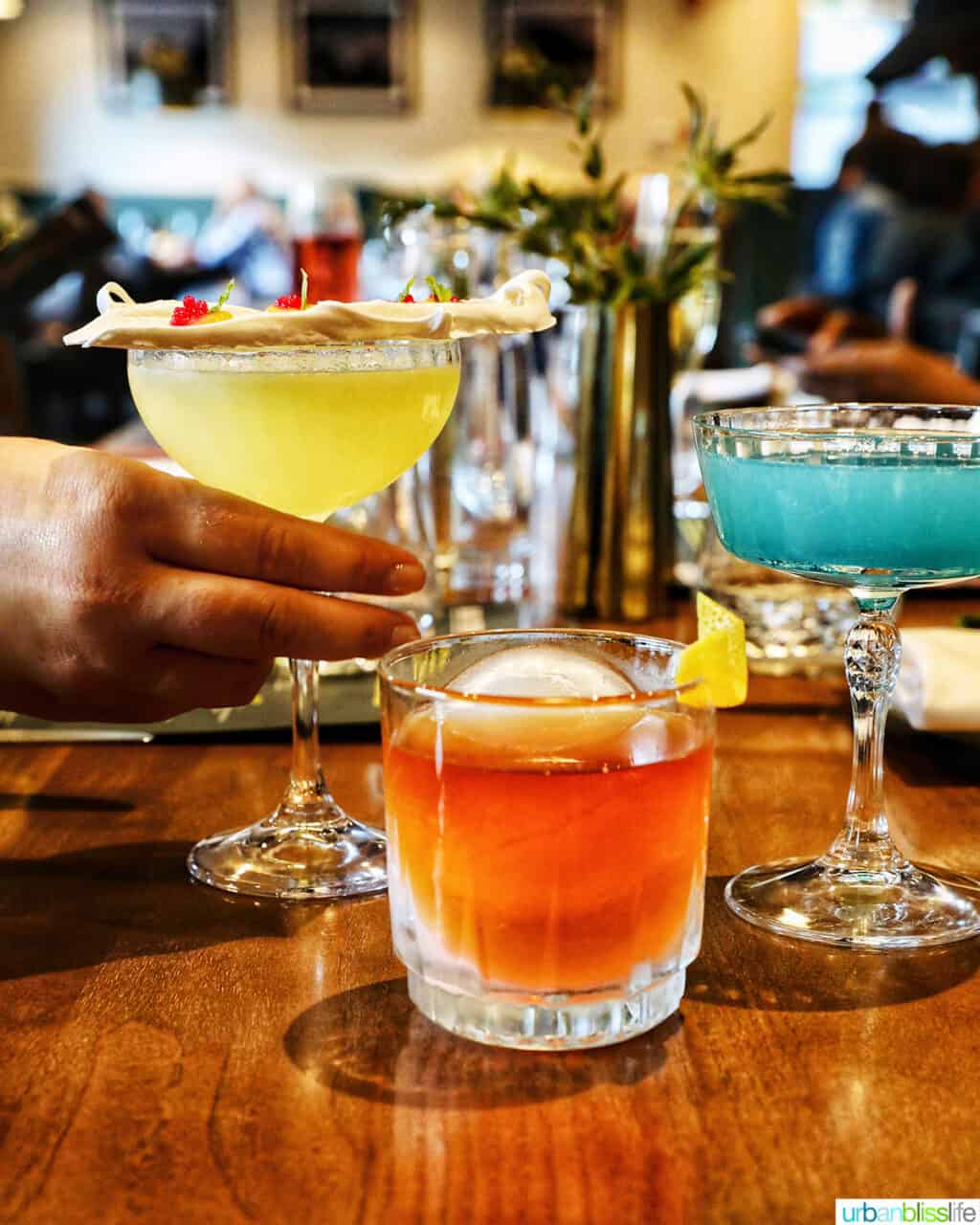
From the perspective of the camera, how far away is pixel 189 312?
797 mm

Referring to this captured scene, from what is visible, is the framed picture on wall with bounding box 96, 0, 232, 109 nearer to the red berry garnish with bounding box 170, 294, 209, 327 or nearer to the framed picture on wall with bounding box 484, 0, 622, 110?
the framed picture on wall with bounding box 484, 0, 622, 110

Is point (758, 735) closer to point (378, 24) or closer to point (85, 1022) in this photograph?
point (85, 1022)

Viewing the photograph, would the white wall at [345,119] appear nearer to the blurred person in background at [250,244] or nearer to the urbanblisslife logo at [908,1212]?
the blurred person in background at [250,244]

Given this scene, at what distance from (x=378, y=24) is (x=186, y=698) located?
29.6 ft

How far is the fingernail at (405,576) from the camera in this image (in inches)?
31.2

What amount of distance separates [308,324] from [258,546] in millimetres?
123

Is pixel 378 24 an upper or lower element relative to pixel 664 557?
upper

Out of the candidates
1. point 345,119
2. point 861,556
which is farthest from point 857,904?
point 345,119

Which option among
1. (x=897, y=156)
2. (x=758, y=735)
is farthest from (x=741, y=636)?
(x=897, y=156)

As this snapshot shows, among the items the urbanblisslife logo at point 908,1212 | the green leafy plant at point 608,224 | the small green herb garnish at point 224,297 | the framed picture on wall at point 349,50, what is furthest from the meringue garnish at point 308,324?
the framed picture on wall at point 349,50

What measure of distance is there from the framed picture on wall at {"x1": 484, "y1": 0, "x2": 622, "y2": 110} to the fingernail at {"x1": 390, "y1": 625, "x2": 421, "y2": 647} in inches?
347

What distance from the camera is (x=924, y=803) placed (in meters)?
0.99

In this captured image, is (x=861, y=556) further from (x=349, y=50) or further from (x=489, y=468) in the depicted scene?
(x=349, y=50)

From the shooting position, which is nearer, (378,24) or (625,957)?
(625,957)
